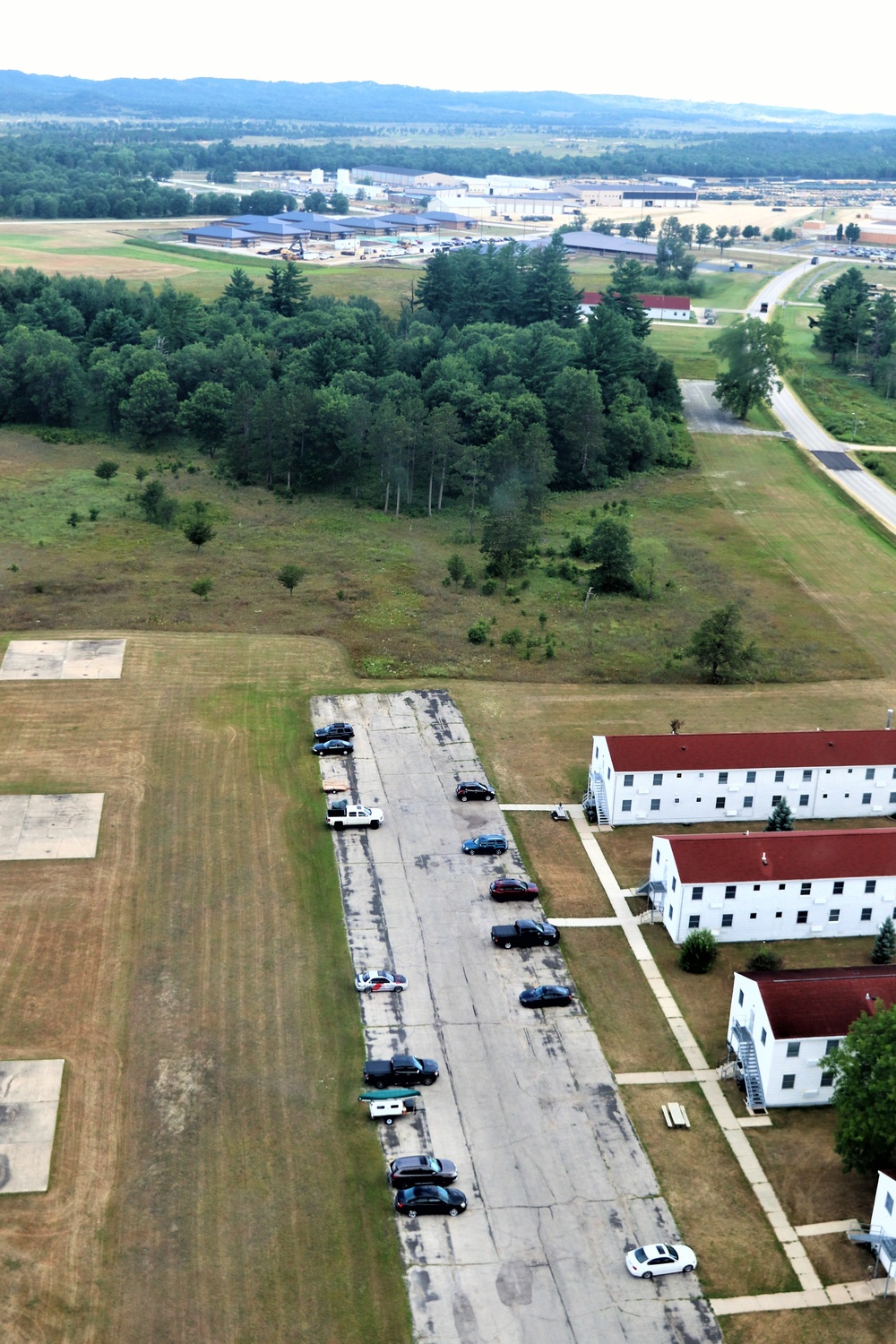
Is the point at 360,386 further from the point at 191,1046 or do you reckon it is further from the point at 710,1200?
the point at 710,1200

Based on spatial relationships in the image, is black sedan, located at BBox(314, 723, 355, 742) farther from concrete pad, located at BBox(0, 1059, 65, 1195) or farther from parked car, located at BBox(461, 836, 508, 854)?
concrete pad, located at BBox(0, 1059, 65, 1195)

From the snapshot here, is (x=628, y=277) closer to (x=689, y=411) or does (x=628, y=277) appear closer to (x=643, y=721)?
(x=689, y=411)

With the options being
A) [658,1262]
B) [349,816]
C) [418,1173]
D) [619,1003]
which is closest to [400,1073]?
[418,1173]

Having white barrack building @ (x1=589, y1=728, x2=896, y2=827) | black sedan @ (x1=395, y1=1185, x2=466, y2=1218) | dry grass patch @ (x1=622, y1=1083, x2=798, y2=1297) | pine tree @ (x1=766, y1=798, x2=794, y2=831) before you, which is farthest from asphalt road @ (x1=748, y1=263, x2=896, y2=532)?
black sedan @ (x1=395, y1=1185, x2=466, y2=1218)

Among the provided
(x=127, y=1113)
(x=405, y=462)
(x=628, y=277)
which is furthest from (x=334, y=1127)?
Answer: (x=628, y=277)

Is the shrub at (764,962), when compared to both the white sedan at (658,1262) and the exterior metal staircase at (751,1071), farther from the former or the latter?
the white sedan at (658,1262)
